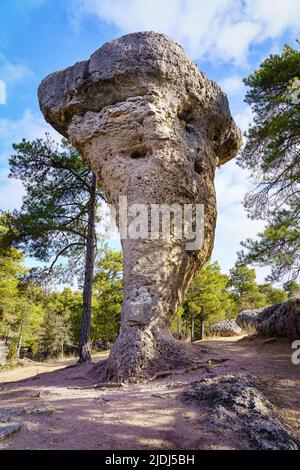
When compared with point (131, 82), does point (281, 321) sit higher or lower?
lower

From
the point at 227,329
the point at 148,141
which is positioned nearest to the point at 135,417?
the point at 148,141

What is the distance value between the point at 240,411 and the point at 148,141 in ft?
19.0

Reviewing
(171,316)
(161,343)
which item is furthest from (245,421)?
(171,316)

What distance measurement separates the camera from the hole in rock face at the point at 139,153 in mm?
7493

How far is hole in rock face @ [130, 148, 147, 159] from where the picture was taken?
7493 millimetres

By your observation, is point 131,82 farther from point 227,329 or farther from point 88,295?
point 227,329

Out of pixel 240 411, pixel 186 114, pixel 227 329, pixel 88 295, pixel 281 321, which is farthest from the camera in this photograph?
pixel 227 329

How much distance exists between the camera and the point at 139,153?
7.59 metres

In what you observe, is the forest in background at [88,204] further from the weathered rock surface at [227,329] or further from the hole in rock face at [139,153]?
the weathered rock surface at [227,329]

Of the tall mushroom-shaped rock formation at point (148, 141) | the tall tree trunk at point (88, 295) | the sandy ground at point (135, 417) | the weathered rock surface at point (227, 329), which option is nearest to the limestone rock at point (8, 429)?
the sandy ground at point (135, 417)

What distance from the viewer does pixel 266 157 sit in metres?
8.52

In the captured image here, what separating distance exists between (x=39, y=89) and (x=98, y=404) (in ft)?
28.2

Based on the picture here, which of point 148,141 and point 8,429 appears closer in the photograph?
point 8,429
